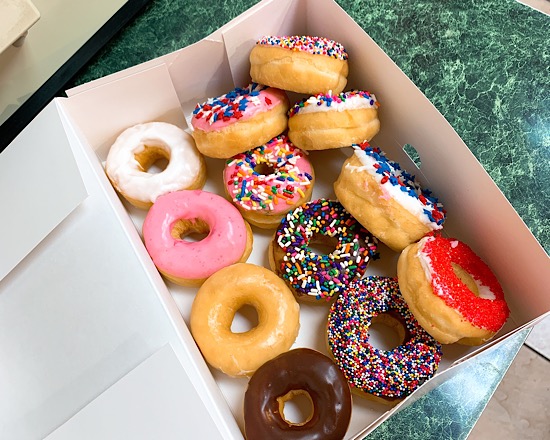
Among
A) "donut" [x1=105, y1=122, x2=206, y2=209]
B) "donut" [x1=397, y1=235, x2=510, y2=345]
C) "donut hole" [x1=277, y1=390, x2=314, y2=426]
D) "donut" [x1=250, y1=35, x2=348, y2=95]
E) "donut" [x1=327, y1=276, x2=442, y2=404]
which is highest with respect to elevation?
"donut" [x1=250, y1=35, x2=348, y2=95]

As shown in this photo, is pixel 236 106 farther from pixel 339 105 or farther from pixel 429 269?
pixel 429 269

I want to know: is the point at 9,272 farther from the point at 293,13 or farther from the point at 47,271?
the point at 293,13

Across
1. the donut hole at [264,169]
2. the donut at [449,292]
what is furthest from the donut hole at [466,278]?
the donut hole at [264,169]

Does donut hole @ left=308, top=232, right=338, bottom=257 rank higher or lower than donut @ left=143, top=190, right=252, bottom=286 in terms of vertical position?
lower

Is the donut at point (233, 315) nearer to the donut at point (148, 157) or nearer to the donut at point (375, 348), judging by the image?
the donut at point (375, 348)

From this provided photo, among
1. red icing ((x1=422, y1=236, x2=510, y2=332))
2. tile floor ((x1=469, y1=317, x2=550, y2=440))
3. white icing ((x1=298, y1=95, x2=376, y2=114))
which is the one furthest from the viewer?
tile floor ((x1=469, y1=317, x2=550, y2=440))

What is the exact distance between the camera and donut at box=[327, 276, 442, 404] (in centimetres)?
121

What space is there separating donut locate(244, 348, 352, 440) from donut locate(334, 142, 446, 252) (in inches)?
11.9

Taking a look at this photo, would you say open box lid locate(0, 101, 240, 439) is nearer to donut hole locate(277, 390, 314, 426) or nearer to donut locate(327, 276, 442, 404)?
donut hole locate(277, 390, 314, 426)

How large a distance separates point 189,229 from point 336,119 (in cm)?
45

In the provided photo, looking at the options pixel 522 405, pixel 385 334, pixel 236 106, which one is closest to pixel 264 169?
pixel 236 106

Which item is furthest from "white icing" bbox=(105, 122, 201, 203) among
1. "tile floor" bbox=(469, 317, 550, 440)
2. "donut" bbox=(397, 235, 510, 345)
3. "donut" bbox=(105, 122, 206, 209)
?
"tile floor" bbox=(469, 317, 550, 440)

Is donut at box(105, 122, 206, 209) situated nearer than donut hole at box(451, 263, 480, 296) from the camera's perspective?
No

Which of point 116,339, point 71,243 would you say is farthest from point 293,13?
point 116,339
